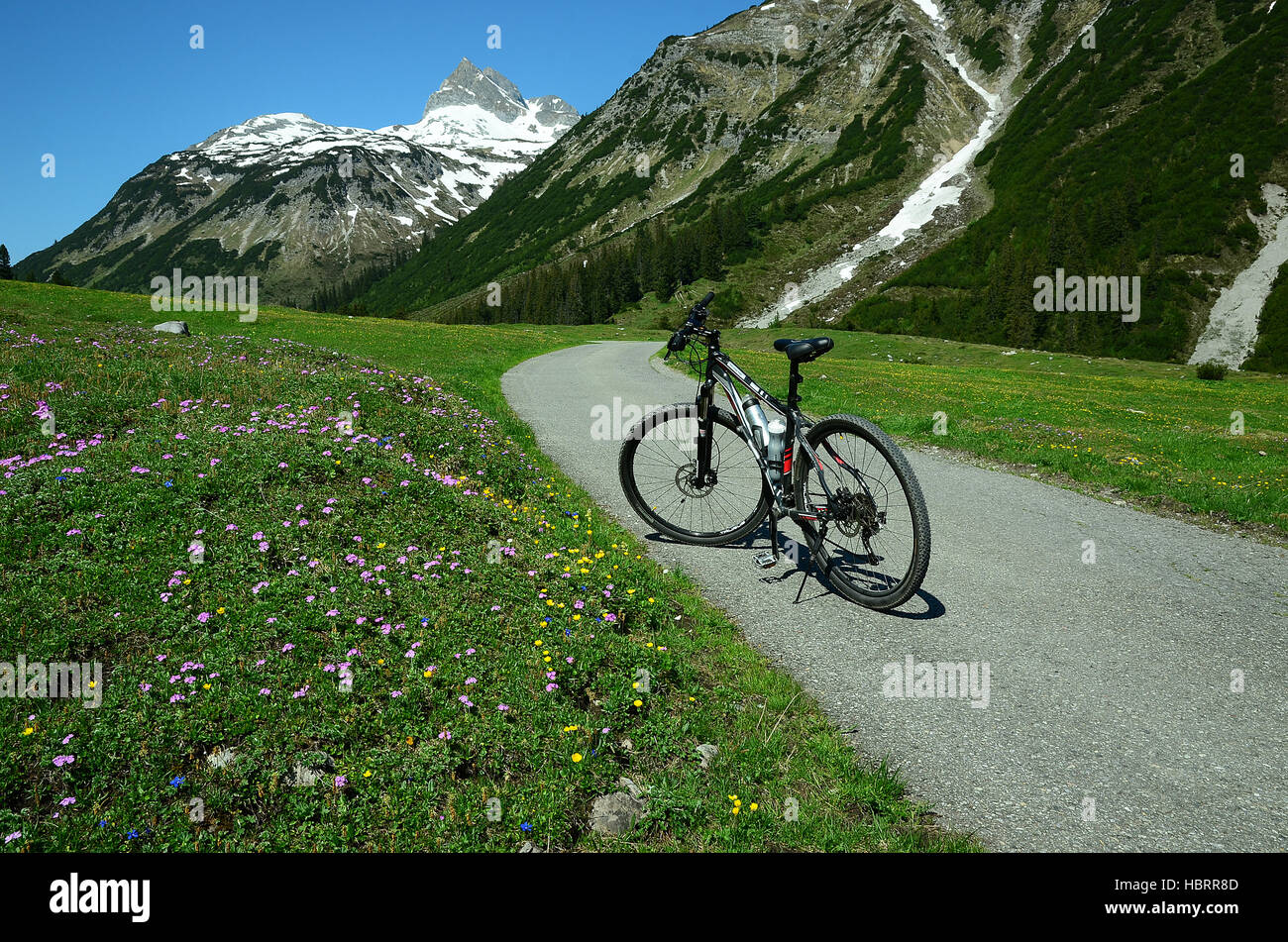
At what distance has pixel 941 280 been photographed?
130750 mm

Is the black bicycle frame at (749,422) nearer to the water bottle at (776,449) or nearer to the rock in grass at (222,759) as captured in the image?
the water bottle at (776,449)

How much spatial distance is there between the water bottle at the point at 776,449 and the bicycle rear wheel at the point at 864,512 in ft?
0.62

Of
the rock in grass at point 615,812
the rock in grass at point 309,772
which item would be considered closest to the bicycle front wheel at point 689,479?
the rock in grass at point 615,812

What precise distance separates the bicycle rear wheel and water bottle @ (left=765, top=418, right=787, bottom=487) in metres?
0.19

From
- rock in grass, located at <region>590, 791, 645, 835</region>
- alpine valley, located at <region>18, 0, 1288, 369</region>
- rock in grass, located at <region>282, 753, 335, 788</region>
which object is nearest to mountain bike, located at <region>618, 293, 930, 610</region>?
rock in grass, located at <region>590, 791, 645, 835</region>

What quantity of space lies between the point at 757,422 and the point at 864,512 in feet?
5.19

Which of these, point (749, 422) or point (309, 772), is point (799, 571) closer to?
point (749, 422)

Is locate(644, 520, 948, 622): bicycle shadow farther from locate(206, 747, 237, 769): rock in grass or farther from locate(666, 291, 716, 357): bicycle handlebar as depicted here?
locate(206, 747, 237, 769): rock in grass

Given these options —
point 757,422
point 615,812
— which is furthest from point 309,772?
point 757,422

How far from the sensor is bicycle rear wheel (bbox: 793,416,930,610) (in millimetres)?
5992

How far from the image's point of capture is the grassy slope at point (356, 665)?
12.0ft

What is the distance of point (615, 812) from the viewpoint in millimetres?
3797
